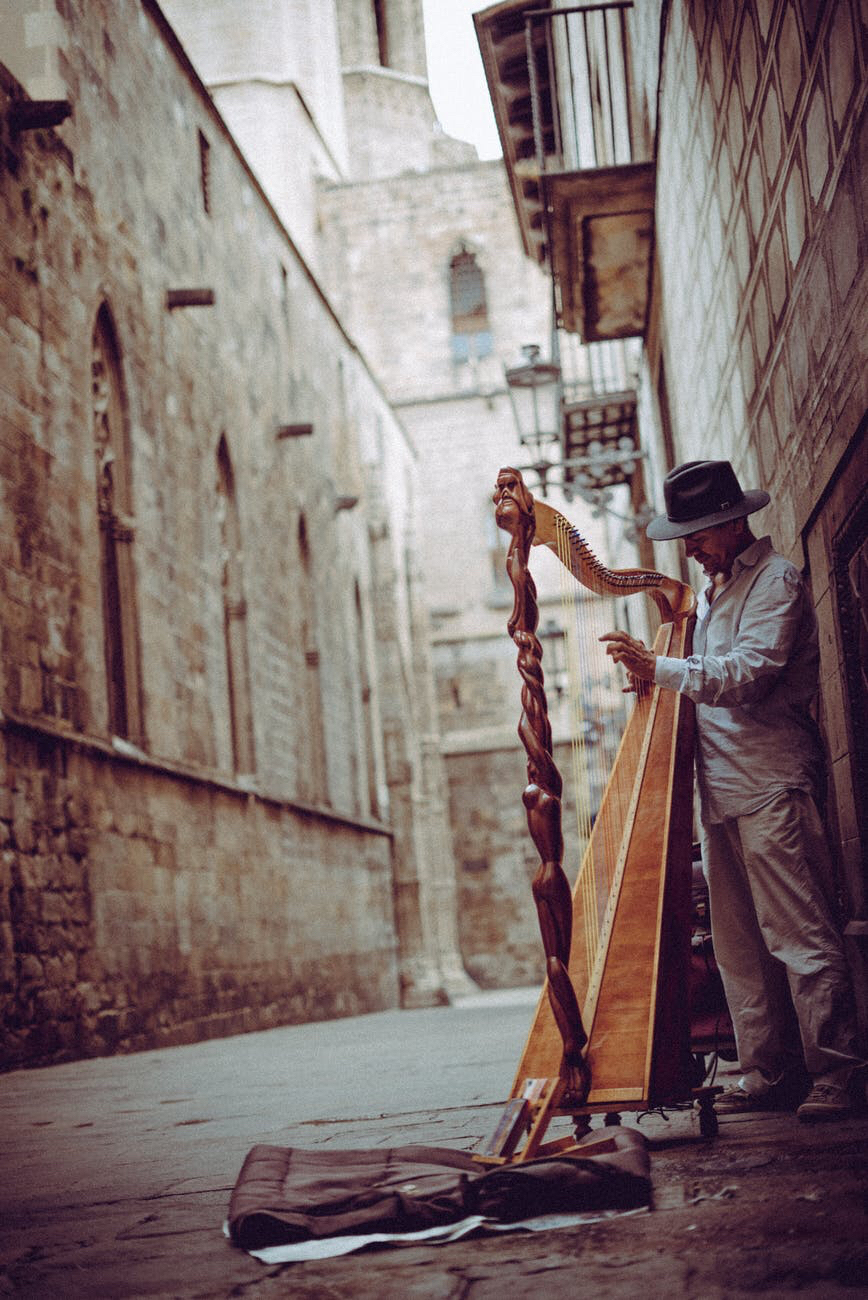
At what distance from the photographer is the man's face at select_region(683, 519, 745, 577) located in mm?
4656

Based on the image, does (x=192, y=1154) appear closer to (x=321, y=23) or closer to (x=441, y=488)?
(x=441, y=488)

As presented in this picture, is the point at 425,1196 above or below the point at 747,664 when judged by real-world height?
below

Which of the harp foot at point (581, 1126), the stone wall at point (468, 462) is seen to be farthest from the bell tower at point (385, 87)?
the harp foot at point (581, 1126)

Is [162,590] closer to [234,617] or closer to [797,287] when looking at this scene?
[234,617]

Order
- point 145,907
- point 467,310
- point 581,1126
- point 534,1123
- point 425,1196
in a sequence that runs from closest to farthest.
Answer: point 425,1196
point 534,1123
point 581,1126
point 145,907
point 467,310

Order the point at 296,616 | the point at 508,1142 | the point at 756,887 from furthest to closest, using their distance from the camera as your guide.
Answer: the point at 296,616 < the point at 756,887 < the point at 508,1142

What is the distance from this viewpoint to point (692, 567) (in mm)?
10344

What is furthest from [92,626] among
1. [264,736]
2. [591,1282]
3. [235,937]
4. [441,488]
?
[441,488]

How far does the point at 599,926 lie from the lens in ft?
13.7

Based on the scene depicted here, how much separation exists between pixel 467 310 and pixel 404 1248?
34.6 meters

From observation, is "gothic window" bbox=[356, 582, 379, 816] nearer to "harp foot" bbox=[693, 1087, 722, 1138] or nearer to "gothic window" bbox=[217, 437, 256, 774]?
"gothic window" bbox=[217, 437, 256, 774]

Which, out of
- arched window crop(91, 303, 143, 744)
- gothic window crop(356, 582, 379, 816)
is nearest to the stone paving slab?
arched window crop(91, 303, 143, 744)

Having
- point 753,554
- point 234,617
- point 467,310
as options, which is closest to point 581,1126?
point 753,554

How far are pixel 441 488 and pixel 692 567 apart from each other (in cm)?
2443
